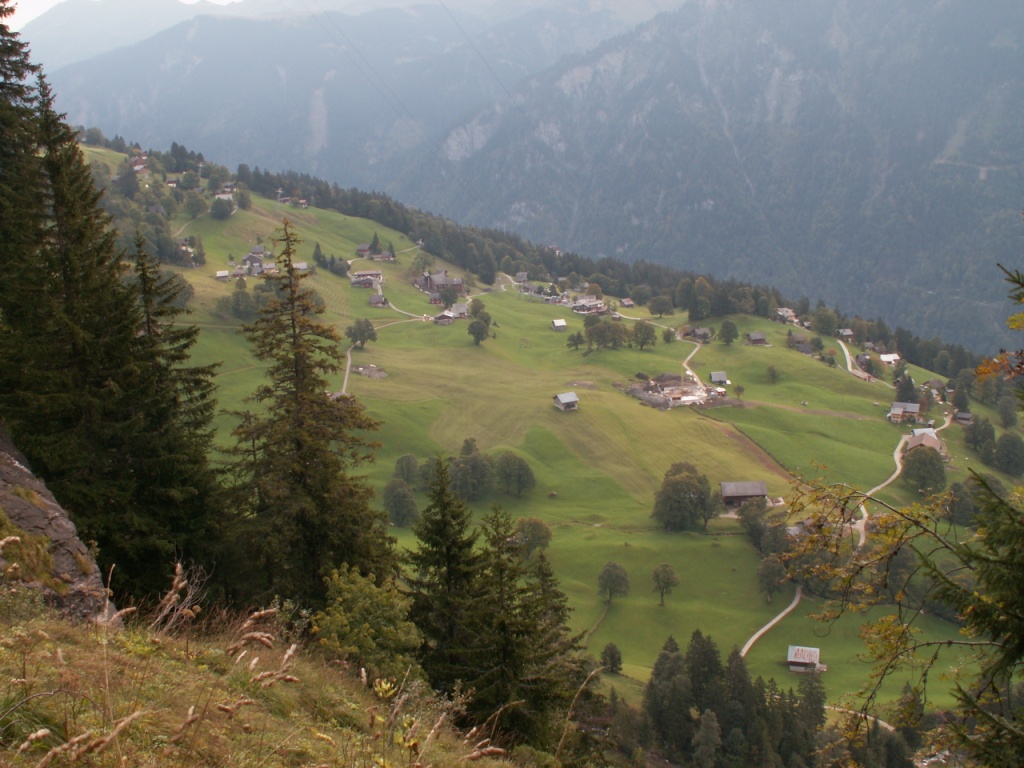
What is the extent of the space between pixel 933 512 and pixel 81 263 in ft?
75.9

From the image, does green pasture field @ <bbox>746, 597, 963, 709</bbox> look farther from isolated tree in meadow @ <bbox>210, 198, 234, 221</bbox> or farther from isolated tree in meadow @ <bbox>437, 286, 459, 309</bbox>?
isolated tree in meadow @ <bbox>210, 198, 234, 221</bbox>

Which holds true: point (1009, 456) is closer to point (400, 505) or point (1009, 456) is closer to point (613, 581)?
point (613, 581)

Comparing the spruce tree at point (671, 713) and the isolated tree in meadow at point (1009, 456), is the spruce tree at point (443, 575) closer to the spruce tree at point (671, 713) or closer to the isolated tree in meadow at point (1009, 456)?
the spruce tree at point (671, 713)

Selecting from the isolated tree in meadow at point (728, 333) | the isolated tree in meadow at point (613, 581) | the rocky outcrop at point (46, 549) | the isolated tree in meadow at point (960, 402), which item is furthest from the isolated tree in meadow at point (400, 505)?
the isolated tree in meadow at point (960, 402)

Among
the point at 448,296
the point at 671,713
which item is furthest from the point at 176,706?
the point at 448,296

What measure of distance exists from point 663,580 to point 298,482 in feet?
206

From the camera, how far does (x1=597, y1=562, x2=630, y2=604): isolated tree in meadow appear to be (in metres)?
77.3

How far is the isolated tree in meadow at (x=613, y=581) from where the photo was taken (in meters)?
77.3

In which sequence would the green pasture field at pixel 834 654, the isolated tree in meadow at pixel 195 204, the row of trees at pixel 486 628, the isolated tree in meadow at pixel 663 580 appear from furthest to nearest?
1. the isolated tree in meadow at pixel 195 204
2. the isolated tree in meadow at pixel 663 580
3. the green pasture field at pixel 834 654
4. the row of trees at pixel 486 628

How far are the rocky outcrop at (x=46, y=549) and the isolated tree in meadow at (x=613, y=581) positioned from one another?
219 ft

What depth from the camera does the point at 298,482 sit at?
23.3 m

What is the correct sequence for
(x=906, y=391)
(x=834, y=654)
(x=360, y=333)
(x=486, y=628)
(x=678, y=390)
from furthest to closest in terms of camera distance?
1. (x=360, y=333)
2. (x=906, y=391)
3. (x=678, y=390)
4. (x=834, y=654)
5. (x=486, y=628)

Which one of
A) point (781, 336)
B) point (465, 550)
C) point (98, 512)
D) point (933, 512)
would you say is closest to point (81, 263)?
point (98, 512)

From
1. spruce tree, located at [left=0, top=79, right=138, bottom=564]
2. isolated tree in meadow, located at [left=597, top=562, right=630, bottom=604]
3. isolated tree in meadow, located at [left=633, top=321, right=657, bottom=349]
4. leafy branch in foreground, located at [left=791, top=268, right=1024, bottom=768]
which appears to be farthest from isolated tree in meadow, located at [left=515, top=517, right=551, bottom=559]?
isolated tree in meadow, located at [left=633, top=321, right=657, bottom=349]
